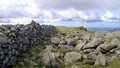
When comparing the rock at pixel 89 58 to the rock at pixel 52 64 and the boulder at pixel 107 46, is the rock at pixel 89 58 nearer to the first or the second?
the boulder at pixel 107 46

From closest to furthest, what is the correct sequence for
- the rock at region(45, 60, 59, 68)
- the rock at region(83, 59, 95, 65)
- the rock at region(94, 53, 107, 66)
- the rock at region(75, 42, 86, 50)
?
the rock at region(45, 60, 59, 68) → the rock at region(94, 53, 107, 66) → the rock at region(83, 59, 95, 65) → the rock at region(75, 42, 86, 50)

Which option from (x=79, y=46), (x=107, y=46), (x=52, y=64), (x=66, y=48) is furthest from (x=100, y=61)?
(x=66, y=48)

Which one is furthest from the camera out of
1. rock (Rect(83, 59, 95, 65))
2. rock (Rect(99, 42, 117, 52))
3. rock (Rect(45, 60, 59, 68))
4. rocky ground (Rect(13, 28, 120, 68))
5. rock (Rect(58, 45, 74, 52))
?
rock (Rect(99, 42, 117, 52))

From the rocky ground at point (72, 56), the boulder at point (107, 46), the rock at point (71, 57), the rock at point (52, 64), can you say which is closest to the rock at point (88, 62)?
the rocky ground at point (72, 56)

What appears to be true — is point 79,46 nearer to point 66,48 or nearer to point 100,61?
point 66,48

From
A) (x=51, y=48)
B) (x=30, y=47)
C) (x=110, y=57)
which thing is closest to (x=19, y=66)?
(x=30, y=47)

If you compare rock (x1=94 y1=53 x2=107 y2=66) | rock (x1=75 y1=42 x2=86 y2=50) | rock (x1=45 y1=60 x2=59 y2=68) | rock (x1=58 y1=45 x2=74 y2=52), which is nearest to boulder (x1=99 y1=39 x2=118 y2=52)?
rock (x1=75 y1=42 x2=86 y2=50)

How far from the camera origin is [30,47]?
39.2 metres

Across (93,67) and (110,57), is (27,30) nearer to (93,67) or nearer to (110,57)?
Answer: (93,67)

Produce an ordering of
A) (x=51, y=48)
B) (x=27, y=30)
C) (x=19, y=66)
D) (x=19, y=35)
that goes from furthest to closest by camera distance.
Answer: (x=51, y=48) → (x=27, y=30) → (x=19, y=35) → (x=19, y=66)

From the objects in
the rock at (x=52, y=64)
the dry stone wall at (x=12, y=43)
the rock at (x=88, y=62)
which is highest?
the dry stone wall at (x=12, y=43)

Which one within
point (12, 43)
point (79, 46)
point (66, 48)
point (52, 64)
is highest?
point (12, 43)

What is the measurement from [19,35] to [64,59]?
27.8 feet

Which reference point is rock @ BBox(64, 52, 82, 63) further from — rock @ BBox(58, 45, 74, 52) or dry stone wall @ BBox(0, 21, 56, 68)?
dry stone wall @ BBox(0, 21, 56, 68)
